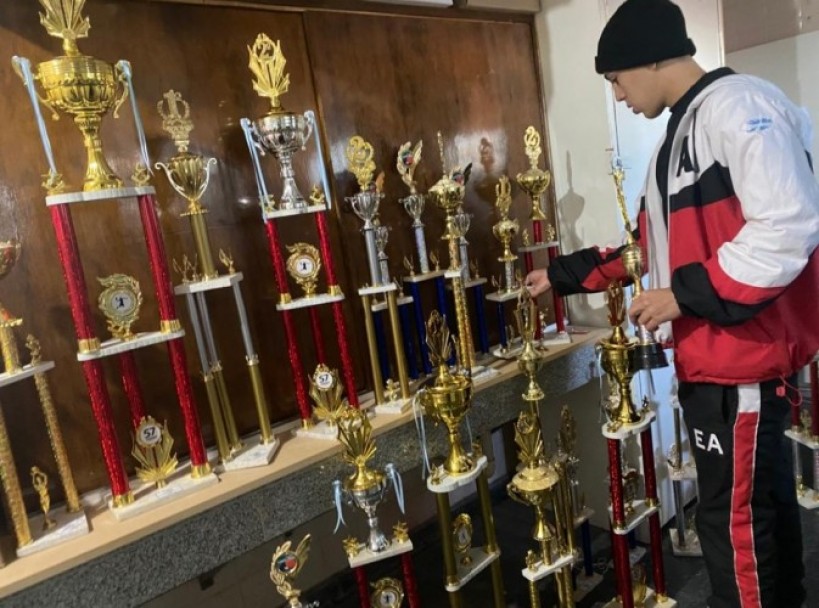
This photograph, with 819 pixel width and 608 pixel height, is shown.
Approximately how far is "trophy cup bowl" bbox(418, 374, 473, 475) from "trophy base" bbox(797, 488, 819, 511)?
54.2 inches

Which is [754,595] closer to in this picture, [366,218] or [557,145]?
[366,218]

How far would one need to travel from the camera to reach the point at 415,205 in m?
1.83

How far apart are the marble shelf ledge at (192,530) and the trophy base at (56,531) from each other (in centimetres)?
2

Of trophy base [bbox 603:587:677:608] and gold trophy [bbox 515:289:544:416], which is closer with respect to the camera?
gold trophy [bbox 515:289:544:416]

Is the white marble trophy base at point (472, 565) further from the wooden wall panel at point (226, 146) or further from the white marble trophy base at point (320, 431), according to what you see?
the wooden wall panel at point (226, 146)

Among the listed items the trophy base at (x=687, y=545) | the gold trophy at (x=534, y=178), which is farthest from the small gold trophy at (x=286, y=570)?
the trophy base at (x=687, y=545)

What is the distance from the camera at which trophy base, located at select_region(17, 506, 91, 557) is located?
3.86 feet

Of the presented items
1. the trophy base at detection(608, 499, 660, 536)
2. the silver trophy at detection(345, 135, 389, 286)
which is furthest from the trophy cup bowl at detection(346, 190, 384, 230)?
the trophy base at detection(608, 499, 660, 536)

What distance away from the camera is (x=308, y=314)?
173 cm

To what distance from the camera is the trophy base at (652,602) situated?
1739mm

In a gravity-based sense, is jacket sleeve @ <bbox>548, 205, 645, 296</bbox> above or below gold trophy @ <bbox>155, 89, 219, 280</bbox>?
below

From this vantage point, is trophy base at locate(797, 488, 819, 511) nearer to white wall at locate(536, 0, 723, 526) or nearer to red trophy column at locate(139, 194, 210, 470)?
white wall at locate(536, 0, 723, 526)

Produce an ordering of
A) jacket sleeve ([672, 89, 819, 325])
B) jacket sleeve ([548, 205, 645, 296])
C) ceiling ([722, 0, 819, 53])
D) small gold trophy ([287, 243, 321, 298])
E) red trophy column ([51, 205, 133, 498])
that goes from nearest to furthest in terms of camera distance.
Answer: jacket sleeve ([672, 89, 819, 325]) < red trophy column ([51, 205, 133, 498]) < small gold trophy ([287, 243, 321, 298]) < jacket sleeve ([548, 205, 645, 296]) < ceiling ([722, 0, 819, 53])

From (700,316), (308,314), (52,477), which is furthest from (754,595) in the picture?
(52,477)
